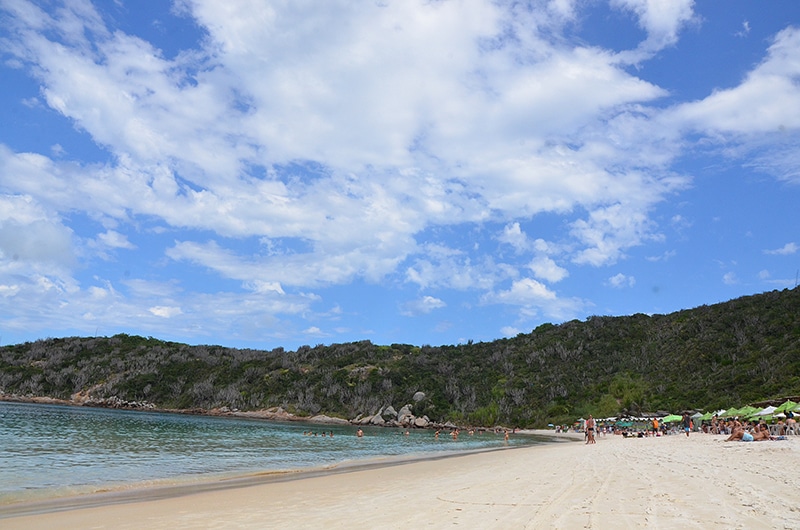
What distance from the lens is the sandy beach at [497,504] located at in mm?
6699

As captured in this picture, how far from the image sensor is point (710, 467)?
Answer: 12.5m

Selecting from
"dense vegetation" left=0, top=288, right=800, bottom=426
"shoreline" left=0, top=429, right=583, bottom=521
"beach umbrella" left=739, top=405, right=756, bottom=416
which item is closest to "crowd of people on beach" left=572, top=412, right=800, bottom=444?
→ "beach umbrella" left=739, top=405, right=756, bottom=416

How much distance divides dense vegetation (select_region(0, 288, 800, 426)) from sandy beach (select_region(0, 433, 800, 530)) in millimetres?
41055

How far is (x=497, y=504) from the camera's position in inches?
322

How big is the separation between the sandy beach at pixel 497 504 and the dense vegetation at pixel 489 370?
4106cm

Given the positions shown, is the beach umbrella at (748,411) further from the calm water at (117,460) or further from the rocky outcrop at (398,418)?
the rocky outcrop at (398,418)

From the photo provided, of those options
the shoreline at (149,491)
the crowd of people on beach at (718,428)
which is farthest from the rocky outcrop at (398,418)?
the shoreline at (149,491)

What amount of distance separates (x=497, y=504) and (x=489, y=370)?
6896 cm

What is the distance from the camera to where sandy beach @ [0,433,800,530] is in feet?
22.0

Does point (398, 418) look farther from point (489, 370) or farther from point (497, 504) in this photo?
point (497, 504)

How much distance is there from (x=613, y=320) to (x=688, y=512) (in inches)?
3205

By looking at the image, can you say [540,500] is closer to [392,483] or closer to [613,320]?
[392,483]

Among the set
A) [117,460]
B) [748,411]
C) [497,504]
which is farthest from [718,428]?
[117,460]

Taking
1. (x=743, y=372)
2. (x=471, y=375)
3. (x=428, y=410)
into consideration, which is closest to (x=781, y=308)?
(x=743, y=372)
